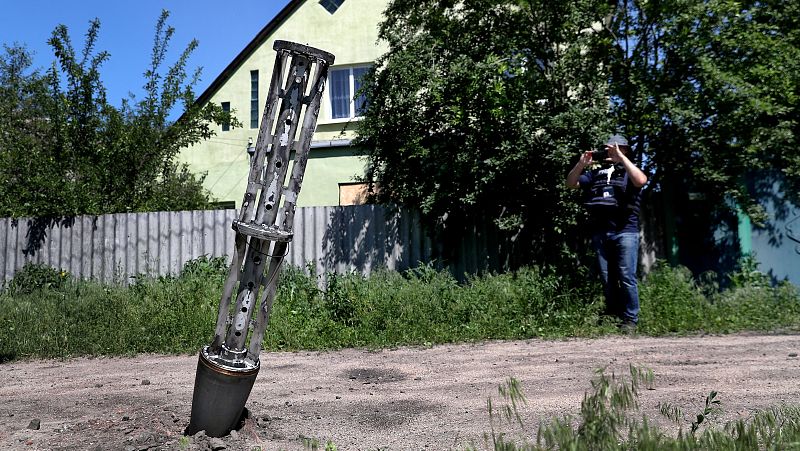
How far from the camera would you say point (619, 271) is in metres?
7.80

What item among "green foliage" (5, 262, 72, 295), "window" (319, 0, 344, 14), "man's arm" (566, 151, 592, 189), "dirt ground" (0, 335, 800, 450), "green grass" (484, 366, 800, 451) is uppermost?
"window" (319, 0, 344, 14)

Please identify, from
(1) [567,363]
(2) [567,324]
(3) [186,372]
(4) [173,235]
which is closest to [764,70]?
(2) [567,324]

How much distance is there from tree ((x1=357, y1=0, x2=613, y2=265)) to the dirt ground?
2.76 metres

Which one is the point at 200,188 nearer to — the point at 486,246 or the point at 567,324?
the point at 486,246

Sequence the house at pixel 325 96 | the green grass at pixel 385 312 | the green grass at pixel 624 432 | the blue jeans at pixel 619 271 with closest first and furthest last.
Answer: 1. the green grass at pixel 624 432
2. the green grass at pixel 385 312
3. the blue jeans at pixel 619 271
4. the house at pixel 325 96

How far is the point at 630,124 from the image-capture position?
9.09 meters

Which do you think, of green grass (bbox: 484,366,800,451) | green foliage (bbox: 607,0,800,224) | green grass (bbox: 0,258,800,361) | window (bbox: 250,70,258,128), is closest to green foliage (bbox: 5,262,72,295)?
green grass (bbox: 0,258,800,361)

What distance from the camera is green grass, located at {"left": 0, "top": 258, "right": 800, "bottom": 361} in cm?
752

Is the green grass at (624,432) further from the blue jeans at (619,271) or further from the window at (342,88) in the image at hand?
the window at (342,88)

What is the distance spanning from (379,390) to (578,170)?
4138 millimetres

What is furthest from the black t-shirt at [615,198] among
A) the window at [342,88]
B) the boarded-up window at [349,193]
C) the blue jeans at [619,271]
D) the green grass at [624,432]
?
the window at [342,88]

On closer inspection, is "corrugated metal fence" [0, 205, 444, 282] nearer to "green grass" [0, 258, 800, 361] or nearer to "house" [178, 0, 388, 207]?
"green grass" [0, 258, 800, 361]

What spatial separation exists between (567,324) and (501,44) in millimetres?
4036

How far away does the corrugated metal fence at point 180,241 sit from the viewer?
10.7 meters
